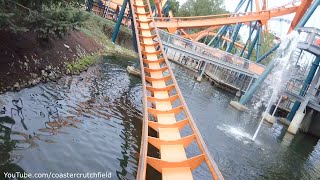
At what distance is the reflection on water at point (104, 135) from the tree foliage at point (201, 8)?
179 ft

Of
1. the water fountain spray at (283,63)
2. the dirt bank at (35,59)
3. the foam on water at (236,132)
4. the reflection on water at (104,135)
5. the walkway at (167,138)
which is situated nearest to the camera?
the walkway at (167,138)

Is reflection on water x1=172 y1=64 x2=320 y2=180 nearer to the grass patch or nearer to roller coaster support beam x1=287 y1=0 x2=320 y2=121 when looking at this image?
roller coaster support beam x1=287 y1=0 x2=320 y2=121

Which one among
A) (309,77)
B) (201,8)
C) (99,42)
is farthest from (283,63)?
(201,8)

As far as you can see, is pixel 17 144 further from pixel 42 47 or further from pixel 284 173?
pixel 284 173

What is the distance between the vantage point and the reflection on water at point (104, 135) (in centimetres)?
795

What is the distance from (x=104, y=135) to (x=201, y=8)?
222 ft

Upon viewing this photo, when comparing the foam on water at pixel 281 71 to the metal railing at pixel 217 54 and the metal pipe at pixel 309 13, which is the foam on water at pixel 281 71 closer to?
the metal pipe at pixel 309 13

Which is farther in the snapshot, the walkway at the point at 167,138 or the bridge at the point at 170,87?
the bridge at the point at 170,87

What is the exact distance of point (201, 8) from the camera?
73.9 meters

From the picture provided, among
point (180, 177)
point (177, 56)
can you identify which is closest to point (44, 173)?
point (180, 177)

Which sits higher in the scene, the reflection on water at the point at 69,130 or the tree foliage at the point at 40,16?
the tree foliage at the point at 40,16

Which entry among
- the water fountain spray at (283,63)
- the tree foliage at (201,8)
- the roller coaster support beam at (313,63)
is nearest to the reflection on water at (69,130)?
the water fountain spray at (283,63)

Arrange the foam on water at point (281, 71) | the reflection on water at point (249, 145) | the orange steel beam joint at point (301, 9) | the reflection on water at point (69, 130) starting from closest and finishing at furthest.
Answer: the reflection on water at point (69, 130)
the reflection on water at point (249, 145)
the foam on water at point (281, 71)
the orange steel beam joint at point (301, 9)

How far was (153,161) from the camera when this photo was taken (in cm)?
657
